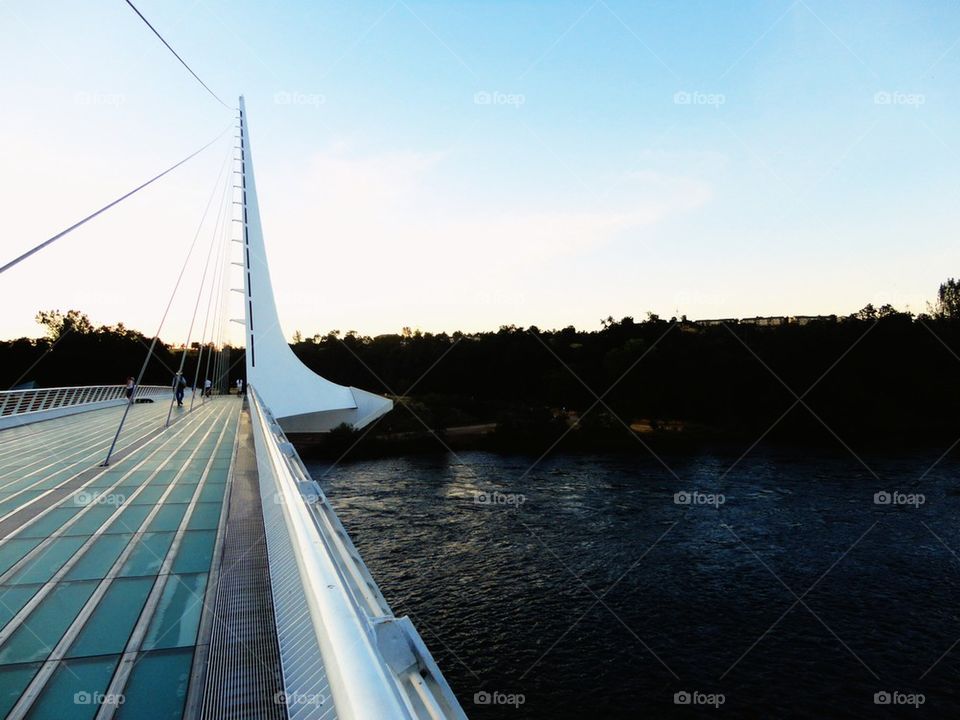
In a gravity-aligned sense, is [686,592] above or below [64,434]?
below

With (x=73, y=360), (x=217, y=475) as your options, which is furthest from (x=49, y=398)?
(x=73, y=360)

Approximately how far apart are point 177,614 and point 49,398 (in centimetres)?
1896

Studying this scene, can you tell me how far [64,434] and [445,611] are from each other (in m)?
7.79

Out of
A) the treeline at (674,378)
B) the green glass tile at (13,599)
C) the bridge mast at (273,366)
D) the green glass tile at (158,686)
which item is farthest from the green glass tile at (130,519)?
the treeline at (674,378)

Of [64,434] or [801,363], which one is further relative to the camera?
[801,363]

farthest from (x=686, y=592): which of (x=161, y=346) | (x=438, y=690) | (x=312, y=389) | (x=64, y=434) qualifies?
(x=161, y=346)

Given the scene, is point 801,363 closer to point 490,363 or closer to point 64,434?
point 490,363

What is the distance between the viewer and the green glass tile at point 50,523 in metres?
3.82

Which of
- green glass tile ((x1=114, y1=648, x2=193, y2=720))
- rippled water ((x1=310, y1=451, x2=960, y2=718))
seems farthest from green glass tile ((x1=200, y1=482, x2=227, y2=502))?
rippled water ((x1=310, y1=451, x2=960, y2=718))

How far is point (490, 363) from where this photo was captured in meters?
58.9

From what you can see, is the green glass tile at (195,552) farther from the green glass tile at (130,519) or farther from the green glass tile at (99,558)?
the green glass tile at (130,519)

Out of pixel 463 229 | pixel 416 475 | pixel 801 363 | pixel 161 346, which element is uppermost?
pixel 463 229

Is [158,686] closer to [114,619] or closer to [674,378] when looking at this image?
[114,619]

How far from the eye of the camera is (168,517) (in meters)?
4.17
